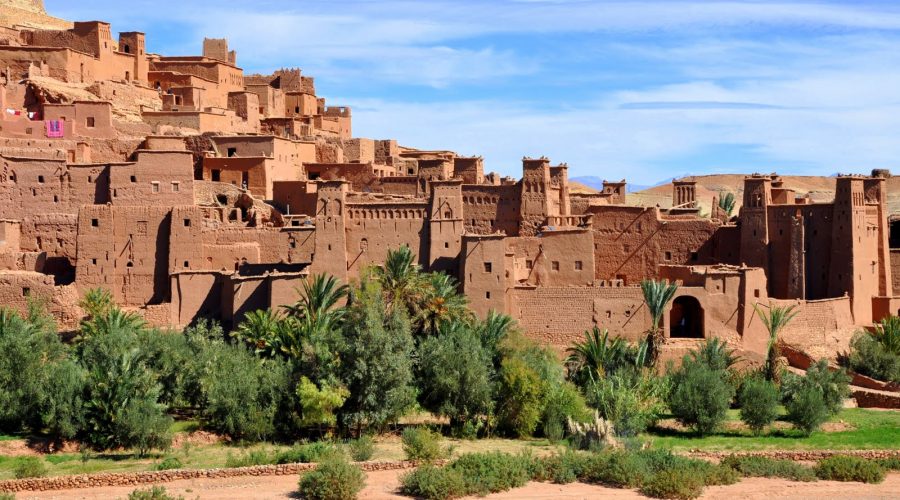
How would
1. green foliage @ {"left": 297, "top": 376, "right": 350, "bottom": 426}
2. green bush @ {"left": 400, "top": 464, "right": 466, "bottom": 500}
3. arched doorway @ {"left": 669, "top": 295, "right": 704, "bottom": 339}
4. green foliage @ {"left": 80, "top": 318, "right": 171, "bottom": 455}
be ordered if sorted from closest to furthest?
green bush @ {"left": 400, "top": 464, "right": 466, "bottom": 500} → green foliage @ {"left": 80, "top": 318, "right": 171, "bottom": 455} → green foliage @ {"left": 297, "top": 376, "right": 350, "bottom": 426} → arched doorway @ {"left": 669, "top": 295, "right": 704, "bottom": 339}

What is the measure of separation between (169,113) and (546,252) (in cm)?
1454

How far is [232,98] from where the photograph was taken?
164ft

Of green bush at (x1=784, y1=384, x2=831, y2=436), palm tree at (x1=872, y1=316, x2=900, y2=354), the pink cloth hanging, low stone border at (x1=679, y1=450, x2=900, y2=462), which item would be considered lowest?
low stone border at (x1=679, y1=450, x2=900, y2=462)

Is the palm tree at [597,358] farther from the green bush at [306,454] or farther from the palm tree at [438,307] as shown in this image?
the green bush at [306,454]

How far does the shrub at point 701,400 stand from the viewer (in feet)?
110

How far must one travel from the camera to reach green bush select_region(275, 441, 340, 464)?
28.9 metres

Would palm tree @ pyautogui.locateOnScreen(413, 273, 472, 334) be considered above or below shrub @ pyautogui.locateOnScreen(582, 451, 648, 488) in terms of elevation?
above

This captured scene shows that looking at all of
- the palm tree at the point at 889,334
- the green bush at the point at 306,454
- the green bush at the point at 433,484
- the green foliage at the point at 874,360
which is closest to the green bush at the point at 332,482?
the green bush at the point at 433,484

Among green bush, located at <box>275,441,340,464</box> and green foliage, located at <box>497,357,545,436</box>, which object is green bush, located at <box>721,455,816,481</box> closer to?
green foliage, located at <box>497,357,545,436</box>

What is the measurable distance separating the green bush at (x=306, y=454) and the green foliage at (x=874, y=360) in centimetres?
1655

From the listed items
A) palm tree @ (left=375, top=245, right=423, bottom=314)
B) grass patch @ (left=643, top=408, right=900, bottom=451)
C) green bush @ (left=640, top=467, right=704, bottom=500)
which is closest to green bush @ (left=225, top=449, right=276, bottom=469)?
palm tree @ (left=375, top=245, right=423, bottom=314)

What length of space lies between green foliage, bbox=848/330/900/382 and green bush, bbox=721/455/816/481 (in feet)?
32.7

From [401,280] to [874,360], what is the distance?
1362 cm

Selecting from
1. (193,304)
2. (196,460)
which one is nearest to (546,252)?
(193,304)
